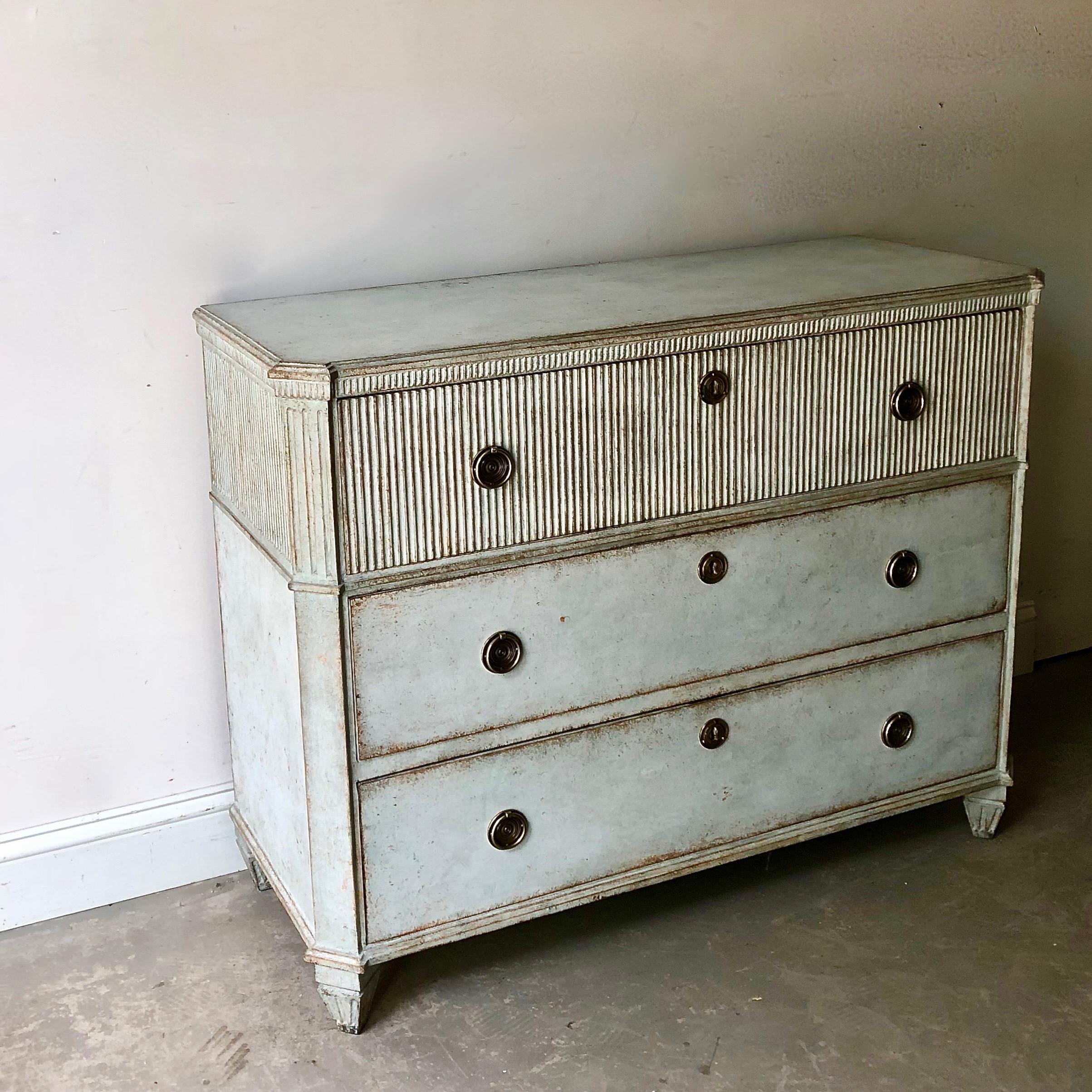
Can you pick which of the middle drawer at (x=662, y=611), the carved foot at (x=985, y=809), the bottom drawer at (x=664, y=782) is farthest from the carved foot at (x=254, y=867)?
the carved foot at (x=985, y=809)

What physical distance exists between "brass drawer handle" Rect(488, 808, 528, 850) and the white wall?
69 cm

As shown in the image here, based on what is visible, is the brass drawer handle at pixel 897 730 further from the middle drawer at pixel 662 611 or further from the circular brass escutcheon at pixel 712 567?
the circular brass escutcheon at pixel 712 567

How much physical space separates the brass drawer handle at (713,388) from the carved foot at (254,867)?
1161mm

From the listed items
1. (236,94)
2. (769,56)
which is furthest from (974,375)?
(236,94)

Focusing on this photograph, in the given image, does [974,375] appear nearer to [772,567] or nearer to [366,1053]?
[772,567]

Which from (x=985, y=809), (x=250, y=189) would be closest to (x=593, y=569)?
(x=250, y=189)

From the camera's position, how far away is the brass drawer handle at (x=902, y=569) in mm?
2459

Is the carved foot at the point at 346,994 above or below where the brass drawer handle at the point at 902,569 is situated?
below

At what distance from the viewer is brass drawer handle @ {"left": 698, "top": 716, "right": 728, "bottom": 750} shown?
2.37 meters

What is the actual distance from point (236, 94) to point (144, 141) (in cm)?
17

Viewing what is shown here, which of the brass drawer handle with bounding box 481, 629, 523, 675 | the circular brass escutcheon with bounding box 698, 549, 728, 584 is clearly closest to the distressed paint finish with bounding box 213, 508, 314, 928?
the brass drawer handle with bounding box 481, 629, 523, 675

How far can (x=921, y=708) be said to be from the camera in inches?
102

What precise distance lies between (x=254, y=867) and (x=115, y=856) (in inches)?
10.0

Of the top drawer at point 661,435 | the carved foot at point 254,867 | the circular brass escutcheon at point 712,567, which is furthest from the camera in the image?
the carved foot at point 254,867
